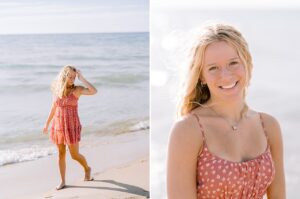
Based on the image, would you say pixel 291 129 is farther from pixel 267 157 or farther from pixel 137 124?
pixel 137 124

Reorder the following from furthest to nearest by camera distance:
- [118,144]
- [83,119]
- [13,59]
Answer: [13,59] → [83,119] → [118,144]

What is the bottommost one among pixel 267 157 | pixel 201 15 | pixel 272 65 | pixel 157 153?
pixel 157 153

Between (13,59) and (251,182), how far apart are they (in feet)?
40.4

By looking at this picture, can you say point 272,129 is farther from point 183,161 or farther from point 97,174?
point 97,174

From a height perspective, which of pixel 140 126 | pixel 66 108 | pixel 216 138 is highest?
pixel 216 138

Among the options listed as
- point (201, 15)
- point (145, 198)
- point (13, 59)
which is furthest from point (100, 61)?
point (201, 15)

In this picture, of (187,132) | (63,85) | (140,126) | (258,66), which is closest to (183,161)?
(187,132)

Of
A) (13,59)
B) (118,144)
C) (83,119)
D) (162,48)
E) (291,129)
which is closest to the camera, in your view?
(291,129)

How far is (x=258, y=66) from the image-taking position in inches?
103

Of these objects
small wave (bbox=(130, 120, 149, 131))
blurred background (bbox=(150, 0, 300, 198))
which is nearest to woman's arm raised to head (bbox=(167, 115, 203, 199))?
blurred background (bbox=(150, 0, 300, 198))

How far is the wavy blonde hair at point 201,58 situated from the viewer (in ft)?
4.32

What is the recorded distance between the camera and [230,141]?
1.38 m

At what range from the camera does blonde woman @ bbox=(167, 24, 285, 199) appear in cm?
131

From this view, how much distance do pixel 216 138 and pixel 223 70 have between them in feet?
0.53
